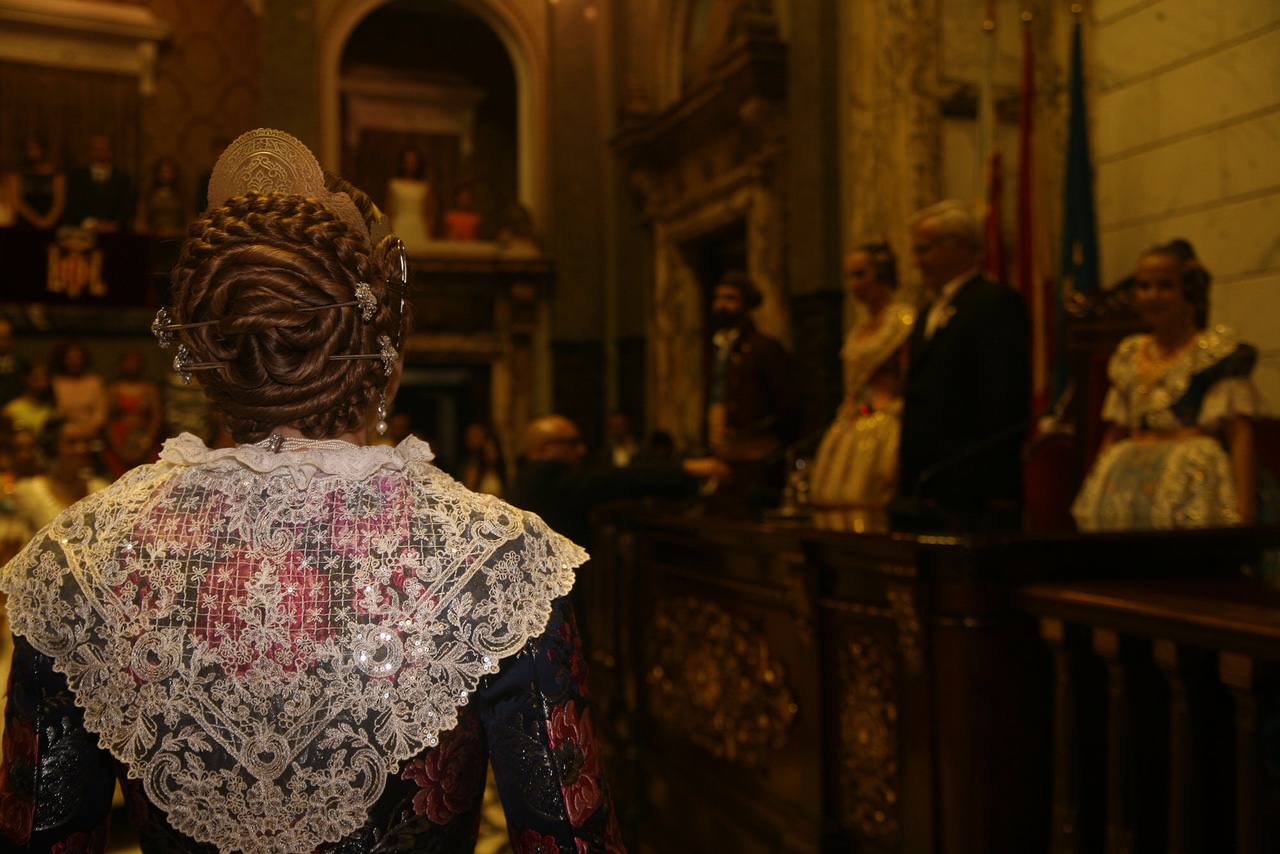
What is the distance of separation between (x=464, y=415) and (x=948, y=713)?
10.3m

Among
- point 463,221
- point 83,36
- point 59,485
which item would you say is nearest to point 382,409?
point 59,485

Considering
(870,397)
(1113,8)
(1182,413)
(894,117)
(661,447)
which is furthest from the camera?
(661,447)

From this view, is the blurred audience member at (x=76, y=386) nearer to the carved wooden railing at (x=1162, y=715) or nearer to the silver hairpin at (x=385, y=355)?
the carved wooden railing at (x=1162, y=715)

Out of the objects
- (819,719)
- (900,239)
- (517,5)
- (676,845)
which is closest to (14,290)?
(517,5)

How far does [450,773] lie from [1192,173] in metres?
4.91

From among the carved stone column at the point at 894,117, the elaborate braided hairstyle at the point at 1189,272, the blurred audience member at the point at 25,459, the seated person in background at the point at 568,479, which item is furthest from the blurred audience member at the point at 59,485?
the elaborate braided hairstyle at the point at 1189,272

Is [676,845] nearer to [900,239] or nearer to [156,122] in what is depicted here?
[900,239]

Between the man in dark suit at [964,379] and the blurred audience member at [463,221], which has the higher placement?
the blurred audience member at [463,221]

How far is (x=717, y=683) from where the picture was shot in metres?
3.58

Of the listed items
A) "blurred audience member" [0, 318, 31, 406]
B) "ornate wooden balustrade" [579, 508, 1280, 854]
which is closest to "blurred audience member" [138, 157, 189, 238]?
"blurred audience member" [0, 318, 31, 406]

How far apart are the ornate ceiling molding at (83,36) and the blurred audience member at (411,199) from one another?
8.05 feet

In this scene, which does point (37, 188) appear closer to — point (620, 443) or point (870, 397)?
point (620, 443)

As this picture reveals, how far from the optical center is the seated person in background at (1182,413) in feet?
11.6

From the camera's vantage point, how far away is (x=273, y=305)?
1.10 meters
